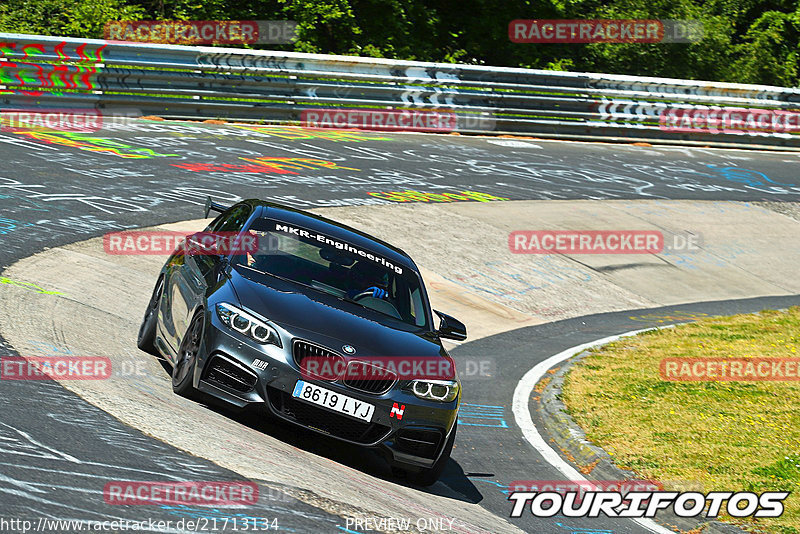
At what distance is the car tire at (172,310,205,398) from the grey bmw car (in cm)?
1

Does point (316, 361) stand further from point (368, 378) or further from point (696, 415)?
point (696, 415)

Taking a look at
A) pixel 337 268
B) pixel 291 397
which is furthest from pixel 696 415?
pixel 291 397

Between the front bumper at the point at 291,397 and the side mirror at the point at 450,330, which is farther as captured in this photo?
the side mirror at the point at 450,330

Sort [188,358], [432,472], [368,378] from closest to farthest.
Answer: [368,378]
[188,358]
[432,472]

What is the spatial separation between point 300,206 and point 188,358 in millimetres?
8885

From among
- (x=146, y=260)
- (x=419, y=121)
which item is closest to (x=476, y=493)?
(x=146, y=260)

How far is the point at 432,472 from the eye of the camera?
7.34 metres

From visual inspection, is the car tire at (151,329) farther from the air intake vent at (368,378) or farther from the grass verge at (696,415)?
the grass verge at (696,415)

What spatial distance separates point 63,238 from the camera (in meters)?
12.2

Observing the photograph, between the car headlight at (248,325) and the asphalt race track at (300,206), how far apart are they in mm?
619

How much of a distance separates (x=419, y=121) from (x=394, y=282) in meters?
15.2

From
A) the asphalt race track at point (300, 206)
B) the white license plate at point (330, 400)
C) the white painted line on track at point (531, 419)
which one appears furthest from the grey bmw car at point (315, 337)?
the white painted line on track at point (531, 419)

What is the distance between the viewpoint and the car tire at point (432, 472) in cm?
730

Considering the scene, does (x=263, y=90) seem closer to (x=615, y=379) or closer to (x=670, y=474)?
(x=615, y=379)
